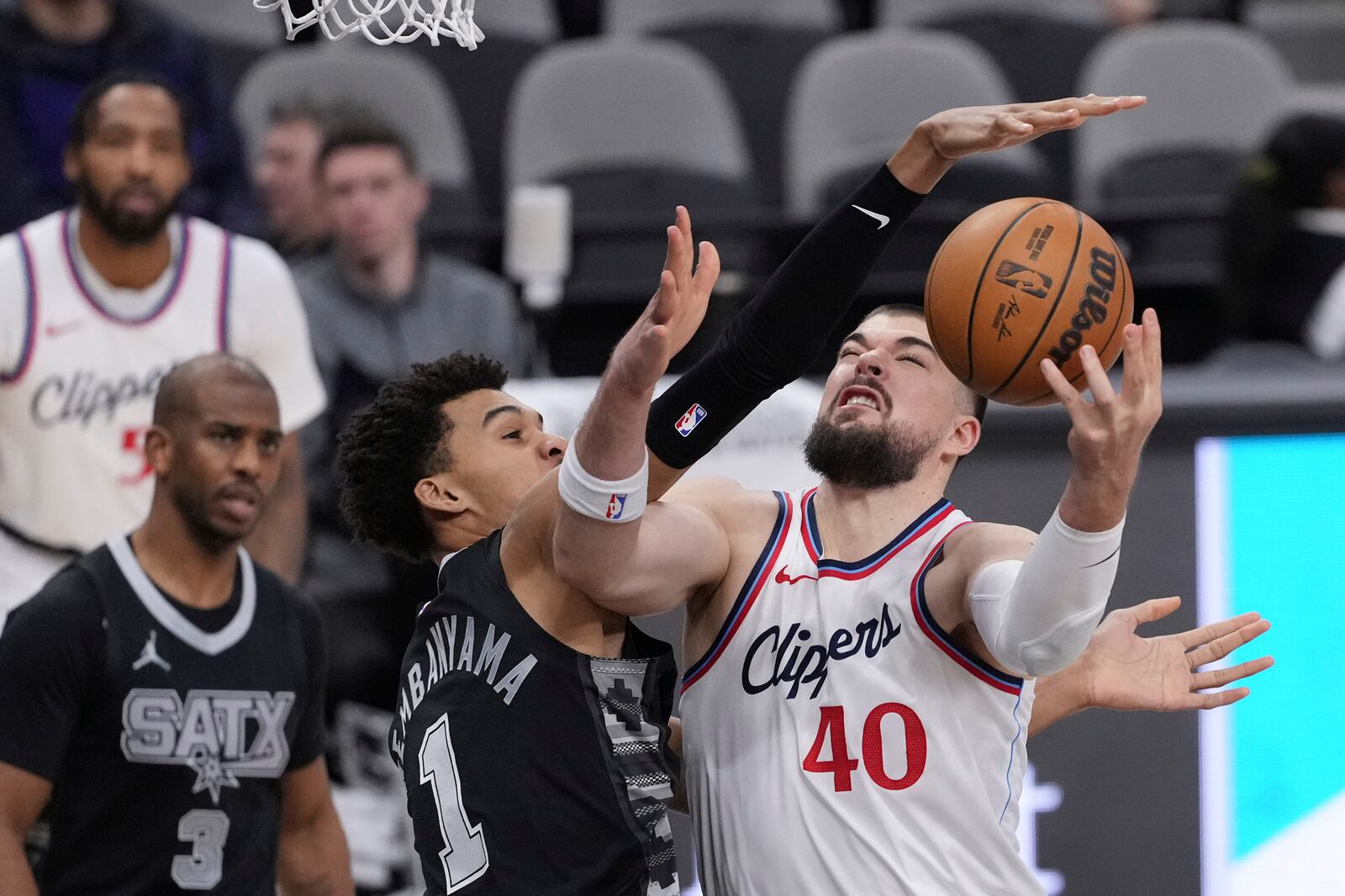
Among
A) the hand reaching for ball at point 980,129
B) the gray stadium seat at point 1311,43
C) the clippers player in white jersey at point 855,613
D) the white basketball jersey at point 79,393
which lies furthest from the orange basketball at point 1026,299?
the gray stadium seat at point 1311,43

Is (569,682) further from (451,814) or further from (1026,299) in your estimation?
(1026,299)

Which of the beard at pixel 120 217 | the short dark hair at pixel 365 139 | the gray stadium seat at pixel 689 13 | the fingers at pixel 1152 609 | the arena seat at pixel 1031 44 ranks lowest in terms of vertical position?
the fingers at pixel 1152 609

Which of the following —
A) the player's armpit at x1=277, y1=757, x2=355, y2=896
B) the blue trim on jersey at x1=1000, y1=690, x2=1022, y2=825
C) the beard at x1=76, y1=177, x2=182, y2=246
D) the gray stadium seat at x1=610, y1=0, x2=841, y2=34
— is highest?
the gray stadium seat at x1=610, y1=0, x2=841, y2=34

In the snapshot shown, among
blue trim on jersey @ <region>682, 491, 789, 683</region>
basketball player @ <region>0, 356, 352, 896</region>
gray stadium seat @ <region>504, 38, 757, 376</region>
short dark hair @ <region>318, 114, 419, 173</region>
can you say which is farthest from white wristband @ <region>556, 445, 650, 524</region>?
gray stadium seat @ <region>504, 38, 757, 376</region>

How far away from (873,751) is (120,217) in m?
3.00

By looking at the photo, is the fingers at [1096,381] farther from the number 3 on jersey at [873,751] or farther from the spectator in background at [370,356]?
the spectator in background at [370,356]

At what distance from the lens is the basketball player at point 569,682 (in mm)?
3184

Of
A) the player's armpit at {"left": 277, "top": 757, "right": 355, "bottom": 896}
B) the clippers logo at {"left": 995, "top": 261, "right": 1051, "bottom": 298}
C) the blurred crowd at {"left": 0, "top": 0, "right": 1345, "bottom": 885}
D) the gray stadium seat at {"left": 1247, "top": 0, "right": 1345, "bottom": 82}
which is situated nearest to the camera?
the clippers logo at {"left": 995, "top": 261, "right": 1051, "bottom": 298}

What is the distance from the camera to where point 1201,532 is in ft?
17.1

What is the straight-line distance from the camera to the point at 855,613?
335 cm

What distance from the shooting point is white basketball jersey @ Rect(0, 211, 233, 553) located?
16.5ft

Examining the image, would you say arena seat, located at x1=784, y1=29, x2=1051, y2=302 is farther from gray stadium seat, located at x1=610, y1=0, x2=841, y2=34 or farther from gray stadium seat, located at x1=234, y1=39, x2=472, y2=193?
gray stadium seat, located at x1=234, y1=39, x2=472, y2=193

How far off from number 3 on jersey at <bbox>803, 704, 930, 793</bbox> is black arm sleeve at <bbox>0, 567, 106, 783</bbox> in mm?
1600

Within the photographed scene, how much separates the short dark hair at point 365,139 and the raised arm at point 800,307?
10.3ft
